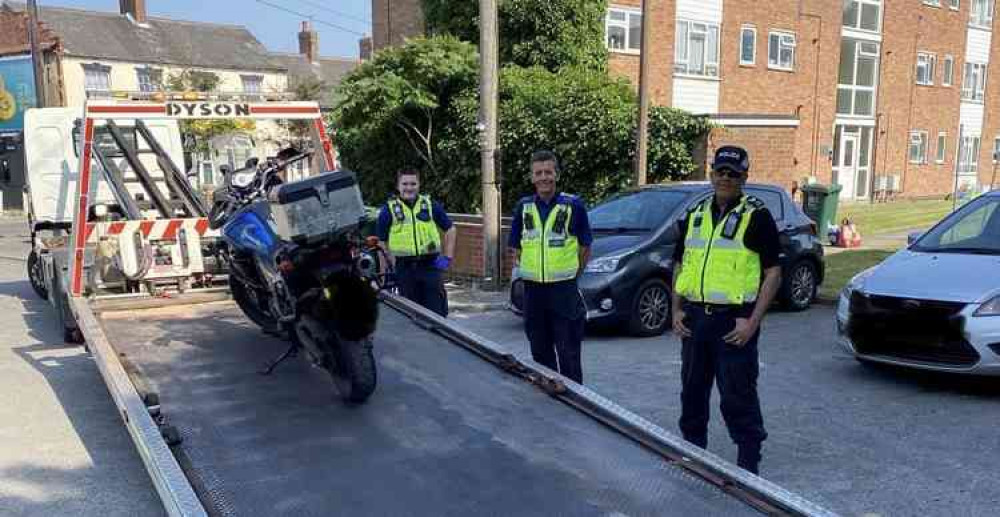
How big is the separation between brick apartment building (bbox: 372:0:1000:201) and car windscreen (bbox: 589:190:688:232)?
11.9m

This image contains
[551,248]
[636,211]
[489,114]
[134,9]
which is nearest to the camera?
[551,248]

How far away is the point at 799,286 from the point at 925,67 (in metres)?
25.9

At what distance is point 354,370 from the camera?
184 inches

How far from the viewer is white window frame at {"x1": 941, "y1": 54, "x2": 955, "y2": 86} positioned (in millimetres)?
31375

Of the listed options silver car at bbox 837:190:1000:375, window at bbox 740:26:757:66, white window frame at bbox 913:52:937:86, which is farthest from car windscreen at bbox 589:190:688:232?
white window frame at bbox 913:52:937:86

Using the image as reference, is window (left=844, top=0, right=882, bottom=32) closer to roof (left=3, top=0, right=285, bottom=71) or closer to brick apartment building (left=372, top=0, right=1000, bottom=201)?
brick apartment building (left=372, top=0, right=1000, bottom=201)

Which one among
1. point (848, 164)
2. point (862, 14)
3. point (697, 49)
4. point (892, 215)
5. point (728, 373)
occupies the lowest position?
point (892, 215)

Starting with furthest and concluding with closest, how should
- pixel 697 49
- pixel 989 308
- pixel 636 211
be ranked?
1. pixel 697 49
2. pixel 636 211
3. pixel 989 308

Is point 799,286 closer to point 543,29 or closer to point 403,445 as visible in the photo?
point 403,445

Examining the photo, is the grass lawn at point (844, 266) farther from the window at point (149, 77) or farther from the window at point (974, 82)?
the window at point (149, 77)

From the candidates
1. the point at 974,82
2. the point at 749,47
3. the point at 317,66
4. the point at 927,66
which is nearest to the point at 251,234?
the point at 749,47

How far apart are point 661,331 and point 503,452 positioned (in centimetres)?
482

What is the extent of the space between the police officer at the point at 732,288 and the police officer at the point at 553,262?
43.4 inches

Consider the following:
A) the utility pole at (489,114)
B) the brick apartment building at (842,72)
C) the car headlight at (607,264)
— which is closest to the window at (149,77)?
the brick apartment building at (842,72)
